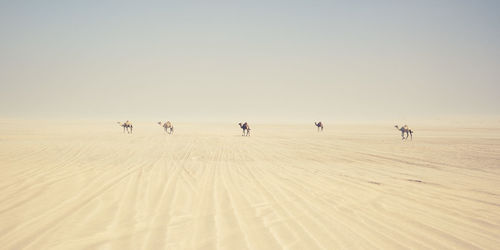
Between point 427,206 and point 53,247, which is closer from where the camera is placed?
point 53,247

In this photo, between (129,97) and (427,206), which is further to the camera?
(129,97)

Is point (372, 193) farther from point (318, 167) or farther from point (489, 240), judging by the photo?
point (318, 167)

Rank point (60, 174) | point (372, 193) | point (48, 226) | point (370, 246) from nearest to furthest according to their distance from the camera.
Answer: point (370, 246) < point (48, 226) < point (372, 193) < point (60, 174)

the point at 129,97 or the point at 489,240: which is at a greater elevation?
the point at 129,97

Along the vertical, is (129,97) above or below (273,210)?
above

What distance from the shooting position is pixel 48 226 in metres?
3.80

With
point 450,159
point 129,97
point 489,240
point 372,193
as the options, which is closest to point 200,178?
point 372,193

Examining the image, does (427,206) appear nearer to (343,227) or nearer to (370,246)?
(343,227)

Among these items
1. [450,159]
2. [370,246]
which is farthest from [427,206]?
[450,159]

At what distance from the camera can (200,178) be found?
294 inches

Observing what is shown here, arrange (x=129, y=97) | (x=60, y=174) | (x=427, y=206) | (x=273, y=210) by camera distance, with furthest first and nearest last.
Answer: (x=129, y=97) < (x=60, y=174) < (x=427, y=206) < (x=273, y=210)

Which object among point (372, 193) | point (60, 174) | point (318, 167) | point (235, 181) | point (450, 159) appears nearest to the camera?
point (372, 193)

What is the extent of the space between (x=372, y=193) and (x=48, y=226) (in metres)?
4.99

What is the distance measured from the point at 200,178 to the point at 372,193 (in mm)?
3552
